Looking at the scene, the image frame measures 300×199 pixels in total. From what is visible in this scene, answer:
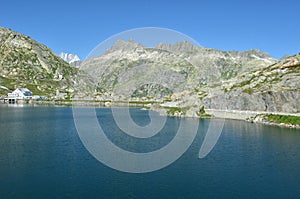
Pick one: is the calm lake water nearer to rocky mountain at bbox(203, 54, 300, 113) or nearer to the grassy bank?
the grassy bank

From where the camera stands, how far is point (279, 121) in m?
116

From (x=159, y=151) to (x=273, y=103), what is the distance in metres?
83.3

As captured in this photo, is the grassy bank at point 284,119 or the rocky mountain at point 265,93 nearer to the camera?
the grassy bank at point 284,119

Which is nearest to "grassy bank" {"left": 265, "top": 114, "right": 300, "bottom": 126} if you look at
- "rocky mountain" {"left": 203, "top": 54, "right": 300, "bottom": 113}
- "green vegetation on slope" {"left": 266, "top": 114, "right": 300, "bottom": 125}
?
"green vegetation on slope" {"left": 266, "top": 114, "right": 300, "bottom": 125}

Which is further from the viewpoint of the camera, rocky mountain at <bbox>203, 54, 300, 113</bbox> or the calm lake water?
rocky mountain at <bbox>203, 54, 300, 113</bbox>

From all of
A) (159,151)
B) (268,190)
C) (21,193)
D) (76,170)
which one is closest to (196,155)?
(159,151)

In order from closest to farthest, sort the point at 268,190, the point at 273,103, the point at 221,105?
the point at 268,190 < the point at 273,103 < the point at 221,105

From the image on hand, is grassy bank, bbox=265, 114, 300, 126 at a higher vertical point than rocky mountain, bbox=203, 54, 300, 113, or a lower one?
lower

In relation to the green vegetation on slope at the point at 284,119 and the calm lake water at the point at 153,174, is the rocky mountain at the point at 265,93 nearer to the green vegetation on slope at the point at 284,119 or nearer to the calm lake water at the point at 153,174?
the green vegetation on slope at the point at 284,119

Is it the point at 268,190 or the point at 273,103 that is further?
the point at 273,103

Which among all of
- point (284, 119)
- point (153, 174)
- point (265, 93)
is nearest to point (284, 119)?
point (284, 119)

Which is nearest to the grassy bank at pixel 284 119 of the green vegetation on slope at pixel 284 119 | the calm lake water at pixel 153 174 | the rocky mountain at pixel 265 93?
the green vegetation on slope at pixel 284 119

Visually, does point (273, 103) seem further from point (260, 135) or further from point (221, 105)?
point (260, 135)

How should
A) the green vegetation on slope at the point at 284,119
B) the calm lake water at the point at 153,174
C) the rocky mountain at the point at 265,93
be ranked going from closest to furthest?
1. the calm lake water at the point at 153,174
2. the green vegetation on slope at the point at 284,119
3. the rocky mountain at the point at 265,93
